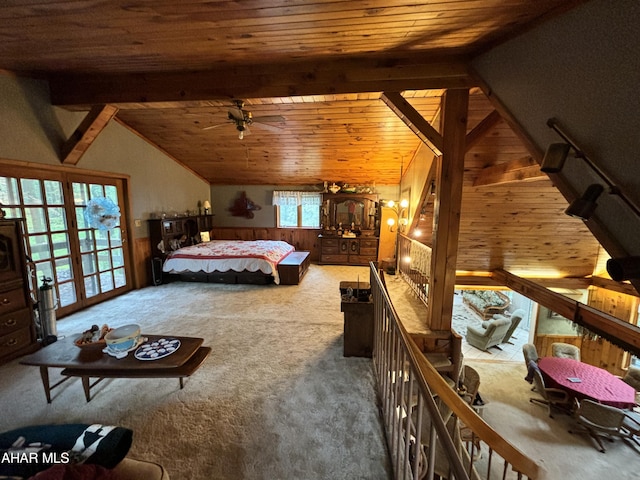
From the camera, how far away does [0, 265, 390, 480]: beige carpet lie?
164 centimetres

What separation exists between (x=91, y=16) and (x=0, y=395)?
2994 mm

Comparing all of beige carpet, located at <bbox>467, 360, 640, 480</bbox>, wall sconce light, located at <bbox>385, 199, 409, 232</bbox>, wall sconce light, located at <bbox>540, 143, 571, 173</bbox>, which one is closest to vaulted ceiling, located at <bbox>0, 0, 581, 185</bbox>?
wall sconce light, located at <bbox>540, 143, 571, 173</bbox>

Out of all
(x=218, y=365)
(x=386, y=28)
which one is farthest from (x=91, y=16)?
(x=218, y=365)

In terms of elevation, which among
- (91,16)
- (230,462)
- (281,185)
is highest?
(91,16)

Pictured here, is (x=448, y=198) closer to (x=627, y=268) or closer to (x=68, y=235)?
(x=627, y=268)

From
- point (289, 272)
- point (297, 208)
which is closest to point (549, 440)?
point (289, 272)

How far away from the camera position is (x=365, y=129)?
4.62 meters

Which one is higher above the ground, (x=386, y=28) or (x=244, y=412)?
(x=386, y=28)

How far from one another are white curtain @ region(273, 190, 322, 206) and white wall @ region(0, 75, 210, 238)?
81.3 inches

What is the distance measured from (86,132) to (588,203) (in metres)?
4.88

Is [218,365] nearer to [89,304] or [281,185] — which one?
[89,304]

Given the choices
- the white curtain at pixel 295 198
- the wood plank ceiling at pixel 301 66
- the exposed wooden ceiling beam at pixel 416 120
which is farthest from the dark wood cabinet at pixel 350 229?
the exposed wooden ceiling beam at pixel 416 120

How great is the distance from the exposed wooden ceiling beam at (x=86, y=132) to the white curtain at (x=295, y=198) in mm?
4261

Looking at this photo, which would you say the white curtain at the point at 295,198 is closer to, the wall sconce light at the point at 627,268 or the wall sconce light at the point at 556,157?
the wall sconce light at the point at 556,157
